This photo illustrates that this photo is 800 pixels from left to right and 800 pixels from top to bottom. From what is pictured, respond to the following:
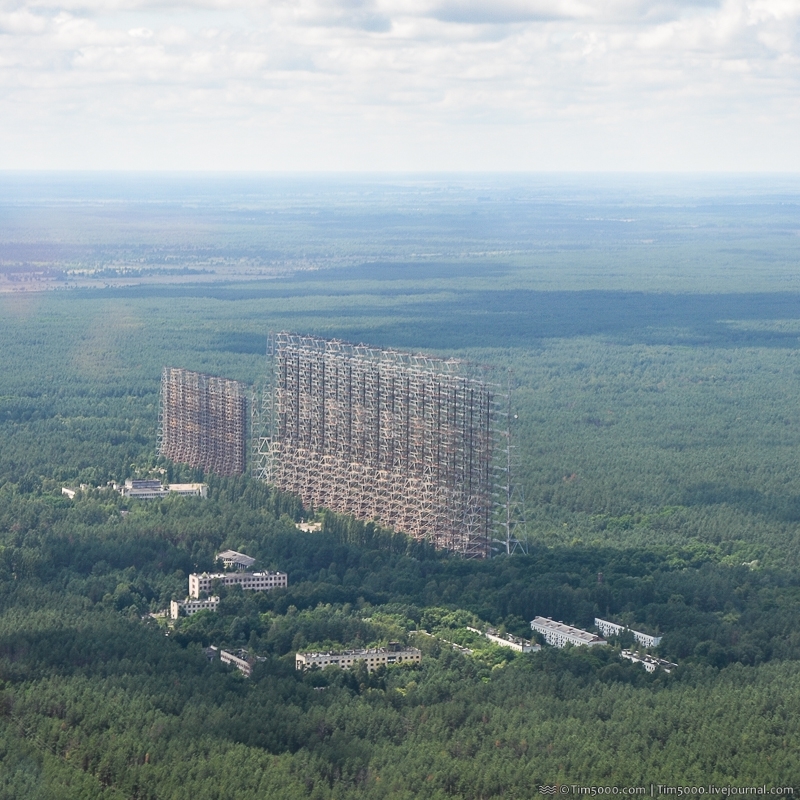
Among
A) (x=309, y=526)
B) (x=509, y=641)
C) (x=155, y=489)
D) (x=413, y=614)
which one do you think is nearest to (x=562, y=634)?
(x=509, y=641)

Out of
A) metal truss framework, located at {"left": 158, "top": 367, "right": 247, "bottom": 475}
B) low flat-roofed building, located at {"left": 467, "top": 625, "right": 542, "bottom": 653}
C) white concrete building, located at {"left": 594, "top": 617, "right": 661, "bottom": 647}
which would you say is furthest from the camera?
metal truss framework, located at {"left": 158, "top": 367, "right": 247, "bottom": 475}

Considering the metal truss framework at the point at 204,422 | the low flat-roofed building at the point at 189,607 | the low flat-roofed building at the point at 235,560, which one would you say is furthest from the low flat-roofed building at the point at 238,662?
the metal truss framework at the point at 204,422

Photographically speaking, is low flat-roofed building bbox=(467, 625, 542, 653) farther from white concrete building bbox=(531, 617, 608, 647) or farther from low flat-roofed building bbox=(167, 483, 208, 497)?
low flat-roofed building bbox=(167, 483, 208, 497)

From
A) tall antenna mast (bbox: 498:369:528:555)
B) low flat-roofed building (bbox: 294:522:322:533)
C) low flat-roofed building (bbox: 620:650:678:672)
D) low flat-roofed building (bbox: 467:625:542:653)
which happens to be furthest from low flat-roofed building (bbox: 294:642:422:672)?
low flat-roofed building (bbox: 294:522:322:533)

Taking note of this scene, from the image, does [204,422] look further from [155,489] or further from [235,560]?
[235,560]

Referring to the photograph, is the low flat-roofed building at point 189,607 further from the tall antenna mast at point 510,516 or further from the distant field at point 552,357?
the distant field at point 552,357
